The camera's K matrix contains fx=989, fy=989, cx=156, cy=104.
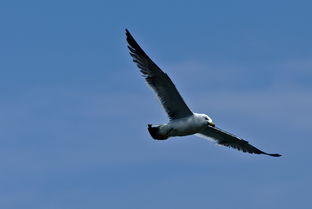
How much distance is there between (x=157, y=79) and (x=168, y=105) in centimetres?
164

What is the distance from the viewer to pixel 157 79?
41594mm

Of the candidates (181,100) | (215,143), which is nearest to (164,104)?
(181,100)

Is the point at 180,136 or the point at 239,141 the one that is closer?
the point at 180,136

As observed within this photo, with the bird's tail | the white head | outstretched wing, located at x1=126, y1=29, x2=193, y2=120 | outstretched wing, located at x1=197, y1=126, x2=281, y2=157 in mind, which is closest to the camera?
outstretched wing, located at x1=126, y1=29, x2=193, y2=120

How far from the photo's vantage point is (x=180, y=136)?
42906 mm

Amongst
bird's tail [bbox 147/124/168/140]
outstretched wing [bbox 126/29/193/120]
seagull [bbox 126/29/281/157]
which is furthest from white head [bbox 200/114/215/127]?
bird's tail [bbox 147/124/168/140]

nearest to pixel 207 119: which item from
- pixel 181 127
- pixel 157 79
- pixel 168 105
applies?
pixel 181 127

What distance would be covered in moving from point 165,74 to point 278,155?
8872 mm

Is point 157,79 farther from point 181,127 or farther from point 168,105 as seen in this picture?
point 181,127

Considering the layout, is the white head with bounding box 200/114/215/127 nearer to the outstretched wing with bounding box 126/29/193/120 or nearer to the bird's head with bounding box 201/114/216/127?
the bird's head with bounding box 201/114/216/127

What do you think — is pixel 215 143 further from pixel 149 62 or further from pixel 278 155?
pixel 149 62

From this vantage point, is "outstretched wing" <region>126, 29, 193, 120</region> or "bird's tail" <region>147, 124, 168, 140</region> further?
"bird's tail" <region>147, 124, 168, 140</region>

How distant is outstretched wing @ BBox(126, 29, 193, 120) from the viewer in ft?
136

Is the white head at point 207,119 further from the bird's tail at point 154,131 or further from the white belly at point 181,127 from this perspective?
the bird's tail at point 154,131
